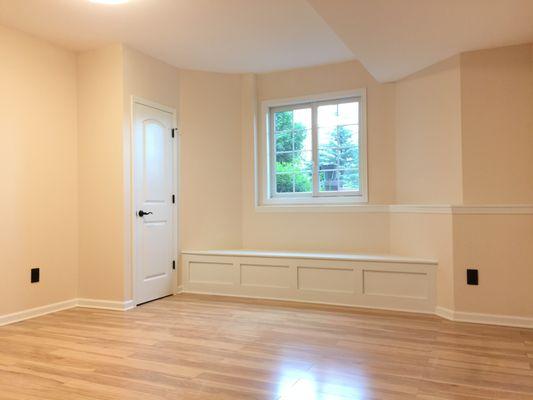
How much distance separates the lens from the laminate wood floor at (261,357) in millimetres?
2098

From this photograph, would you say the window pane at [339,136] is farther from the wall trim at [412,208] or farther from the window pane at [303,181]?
the wall trim at [412,208]

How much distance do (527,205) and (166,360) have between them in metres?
2.81

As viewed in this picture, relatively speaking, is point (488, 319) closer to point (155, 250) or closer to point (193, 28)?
point (155, 250)

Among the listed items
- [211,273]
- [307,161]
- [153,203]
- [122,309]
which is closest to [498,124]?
[307,161]

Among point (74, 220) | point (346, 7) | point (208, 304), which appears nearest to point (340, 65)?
point (346, 7)

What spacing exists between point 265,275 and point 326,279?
64cm

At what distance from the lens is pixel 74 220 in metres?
4.02

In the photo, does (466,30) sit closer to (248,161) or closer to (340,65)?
(340,65)

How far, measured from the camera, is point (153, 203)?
420cm

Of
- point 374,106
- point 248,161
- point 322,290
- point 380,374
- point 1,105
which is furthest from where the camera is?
point 248,161

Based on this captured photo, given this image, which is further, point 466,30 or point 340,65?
point 340,65

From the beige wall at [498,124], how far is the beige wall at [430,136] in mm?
89

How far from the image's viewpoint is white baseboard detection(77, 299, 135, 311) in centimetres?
383

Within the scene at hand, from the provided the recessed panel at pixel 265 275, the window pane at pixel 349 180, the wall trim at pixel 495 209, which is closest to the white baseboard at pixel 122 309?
the wall trim at pixel 495 209
